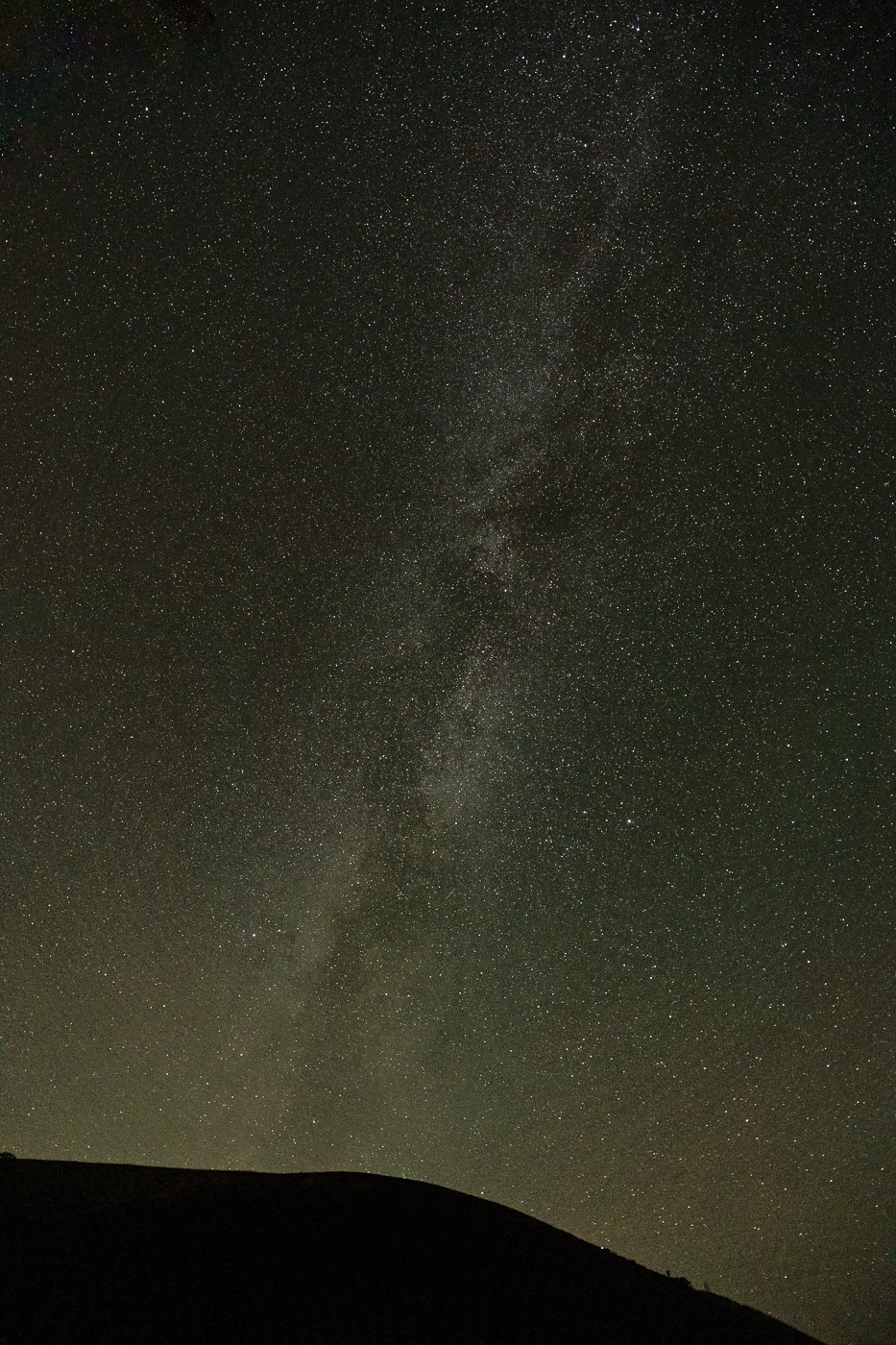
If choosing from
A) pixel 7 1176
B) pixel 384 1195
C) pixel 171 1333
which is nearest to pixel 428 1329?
pixel 384 1195

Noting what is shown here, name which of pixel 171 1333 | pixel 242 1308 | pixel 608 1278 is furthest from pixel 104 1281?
pixel 608 1278

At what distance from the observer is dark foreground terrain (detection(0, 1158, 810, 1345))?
7.58ft

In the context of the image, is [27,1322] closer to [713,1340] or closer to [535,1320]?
[535,1320]

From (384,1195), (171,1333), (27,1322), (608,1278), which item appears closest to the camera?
(27,1322)

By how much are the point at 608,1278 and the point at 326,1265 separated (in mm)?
883

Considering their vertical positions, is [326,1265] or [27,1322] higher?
[326,1265]

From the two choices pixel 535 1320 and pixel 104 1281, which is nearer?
pixel 104 1281

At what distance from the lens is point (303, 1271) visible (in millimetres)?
2643

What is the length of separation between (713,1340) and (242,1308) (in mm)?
1352

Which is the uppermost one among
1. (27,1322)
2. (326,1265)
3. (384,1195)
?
(384,1195)

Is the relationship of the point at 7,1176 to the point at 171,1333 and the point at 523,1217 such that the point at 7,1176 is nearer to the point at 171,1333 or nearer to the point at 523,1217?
the point at 171,1333

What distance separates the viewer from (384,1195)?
3037 mm

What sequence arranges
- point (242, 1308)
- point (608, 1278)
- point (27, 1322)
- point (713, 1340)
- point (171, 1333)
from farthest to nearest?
point (608, 1278)
point (713, 1340)
point (242, 1308)
point (171, 1333)
point (27, 1322)

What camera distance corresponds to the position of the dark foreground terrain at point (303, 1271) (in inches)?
91.0
